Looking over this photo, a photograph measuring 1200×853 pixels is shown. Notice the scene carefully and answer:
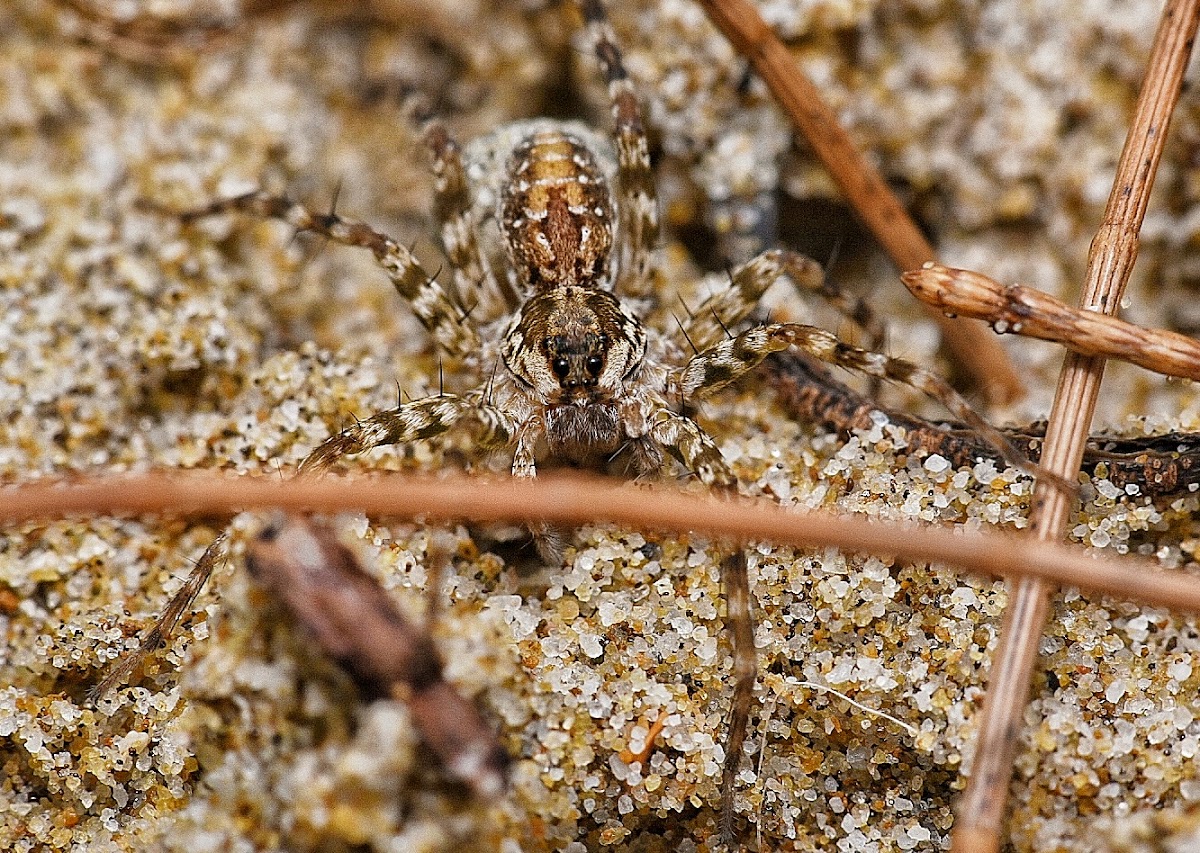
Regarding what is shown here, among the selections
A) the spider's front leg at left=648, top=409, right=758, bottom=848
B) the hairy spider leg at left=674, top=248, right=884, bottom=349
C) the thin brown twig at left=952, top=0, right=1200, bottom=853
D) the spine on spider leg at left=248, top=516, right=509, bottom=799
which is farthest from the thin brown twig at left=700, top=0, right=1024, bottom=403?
the spine on spider leg at left=248, top=516, right=509, bottom=799

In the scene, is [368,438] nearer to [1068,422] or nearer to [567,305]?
[567,305]

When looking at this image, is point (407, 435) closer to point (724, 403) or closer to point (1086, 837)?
point (724, 403)

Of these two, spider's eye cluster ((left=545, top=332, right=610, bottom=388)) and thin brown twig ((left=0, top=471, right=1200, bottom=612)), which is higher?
spider's eye cluster ((left=545, top=332, right=610, bottom=388))

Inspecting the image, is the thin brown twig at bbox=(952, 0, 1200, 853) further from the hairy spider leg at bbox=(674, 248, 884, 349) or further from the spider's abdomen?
the spider's abdomen

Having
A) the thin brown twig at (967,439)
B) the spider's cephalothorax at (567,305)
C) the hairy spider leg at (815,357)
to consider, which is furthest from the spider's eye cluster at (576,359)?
the thin brown twig at (967,439)

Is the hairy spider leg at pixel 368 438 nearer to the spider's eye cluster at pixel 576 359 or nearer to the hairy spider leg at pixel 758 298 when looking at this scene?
the spider's eye cluster at pixel 576 359

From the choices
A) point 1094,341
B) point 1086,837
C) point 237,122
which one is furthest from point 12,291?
point 1086,837
